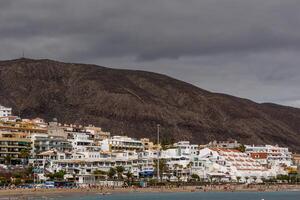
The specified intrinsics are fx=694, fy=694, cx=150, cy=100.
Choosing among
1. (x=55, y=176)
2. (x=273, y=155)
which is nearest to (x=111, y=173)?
(x=55, y=176)

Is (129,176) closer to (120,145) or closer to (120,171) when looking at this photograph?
(120,171)

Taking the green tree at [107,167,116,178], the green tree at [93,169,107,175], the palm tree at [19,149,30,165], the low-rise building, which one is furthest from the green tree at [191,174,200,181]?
the low-rise building

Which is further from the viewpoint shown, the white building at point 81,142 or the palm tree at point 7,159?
the white building at point 81,142

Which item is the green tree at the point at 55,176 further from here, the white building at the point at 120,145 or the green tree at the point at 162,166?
the white building at the point at 120,145

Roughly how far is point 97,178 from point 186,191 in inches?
656

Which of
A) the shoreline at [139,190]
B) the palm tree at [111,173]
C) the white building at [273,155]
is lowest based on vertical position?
the shoreline at [139,190]

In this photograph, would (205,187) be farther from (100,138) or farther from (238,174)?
(100,138)

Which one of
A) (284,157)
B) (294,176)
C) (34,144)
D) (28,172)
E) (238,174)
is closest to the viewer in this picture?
(28,172)

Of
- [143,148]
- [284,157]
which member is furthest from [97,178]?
[284,157]

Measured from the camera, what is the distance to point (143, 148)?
15350cm

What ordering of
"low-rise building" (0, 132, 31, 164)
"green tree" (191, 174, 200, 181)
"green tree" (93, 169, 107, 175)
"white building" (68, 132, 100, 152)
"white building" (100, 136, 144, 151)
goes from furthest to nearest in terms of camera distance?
"white building" (100, 136, 144, 151)
"white building" (68, 132, 100, 152)
"green tree" (191, 174, 200, 181)
"low-rise building" (0, 132, 31, 164)
"green tree" (93, 169, 107, 175)

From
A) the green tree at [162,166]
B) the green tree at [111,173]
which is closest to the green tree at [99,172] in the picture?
the green tree at [111,173]

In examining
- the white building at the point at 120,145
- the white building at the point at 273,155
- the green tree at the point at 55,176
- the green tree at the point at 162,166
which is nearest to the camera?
the green tree at the point at 55,176

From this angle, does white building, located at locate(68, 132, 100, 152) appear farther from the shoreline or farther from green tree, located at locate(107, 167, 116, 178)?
the shoreline
